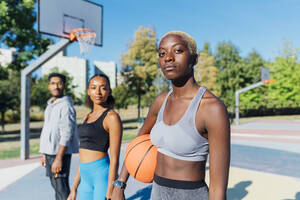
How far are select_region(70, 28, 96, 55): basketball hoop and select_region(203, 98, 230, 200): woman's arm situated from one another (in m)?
7.71

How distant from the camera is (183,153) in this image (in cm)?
151

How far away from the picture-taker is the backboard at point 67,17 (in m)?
8.35

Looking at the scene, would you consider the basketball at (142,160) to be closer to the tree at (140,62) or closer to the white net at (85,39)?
the white net at (85,39)

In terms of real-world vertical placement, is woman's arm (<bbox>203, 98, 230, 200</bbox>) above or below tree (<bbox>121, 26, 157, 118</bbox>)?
below

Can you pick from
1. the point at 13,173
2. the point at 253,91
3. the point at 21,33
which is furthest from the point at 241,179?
the point at 253,91

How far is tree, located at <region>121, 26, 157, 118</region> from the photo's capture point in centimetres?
2675

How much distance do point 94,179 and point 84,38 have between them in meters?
7.56

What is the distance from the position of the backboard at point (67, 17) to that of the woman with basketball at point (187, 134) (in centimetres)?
782

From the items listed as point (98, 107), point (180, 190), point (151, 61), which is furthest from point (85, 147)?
point (151, 61)

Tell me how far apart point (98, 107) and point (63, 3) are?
764 cm

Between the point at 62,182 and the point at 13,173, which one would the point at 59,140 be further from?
the point at 13,173

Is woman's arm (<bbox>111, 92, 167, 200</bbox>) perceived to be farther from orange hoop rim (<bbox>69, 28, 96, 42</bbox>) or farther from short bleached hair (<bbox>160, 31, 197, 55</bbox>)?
orange hoop rim (<bbox>69, 28, 96, 42</bbox>)

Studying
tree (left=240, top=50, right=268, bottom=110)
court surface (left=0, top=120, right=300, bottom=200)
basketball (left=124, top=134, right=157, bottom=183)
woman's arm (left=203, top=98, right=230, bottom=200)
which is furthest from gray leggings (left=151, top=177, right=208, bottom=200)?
tree (left=240, top=50, right=268, bottom=110)

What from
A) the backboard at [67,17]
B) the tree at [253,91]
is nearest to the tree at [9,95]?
the backboard at [67,17]
